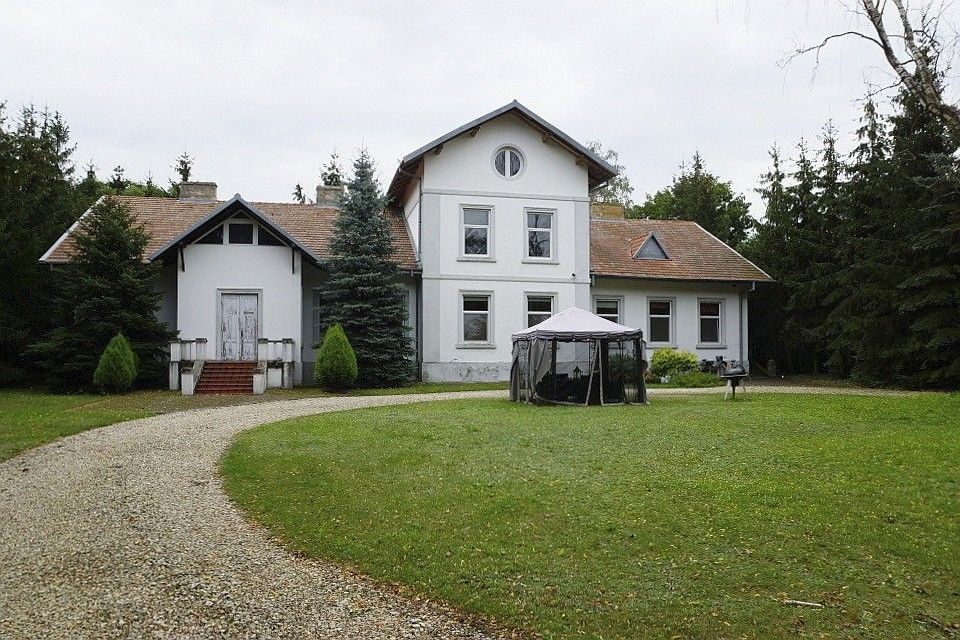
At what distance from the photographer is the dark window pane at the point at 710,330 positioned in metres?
27.7

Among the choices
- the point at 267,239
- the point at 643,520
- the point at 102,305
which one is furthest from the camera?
the point at 267,239

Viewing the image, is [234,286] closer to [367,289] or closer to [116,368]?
[367,289]

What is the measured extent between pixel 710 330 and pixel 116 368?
19381 millimetres

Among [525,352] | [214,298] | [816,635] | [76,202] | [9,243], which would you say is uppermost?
[76,202]

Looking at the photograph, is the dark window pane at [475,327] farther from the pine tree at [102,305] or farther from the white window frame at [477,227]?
the pine tree at [102,305]

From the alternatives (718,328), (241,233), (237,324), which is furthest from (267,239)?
(718,328)

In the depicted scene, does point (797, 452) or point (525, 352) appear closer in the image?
point (797, 452)

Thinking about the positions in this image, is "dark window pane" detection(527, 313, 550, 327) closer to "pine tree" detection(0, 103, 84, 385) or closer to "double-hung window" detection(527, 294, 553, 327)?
"double-hung window" detection(527, 294, 553, 327)

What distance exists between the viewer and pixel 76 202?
85.7 ft

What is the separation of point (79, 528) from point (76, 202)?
74.4 feet

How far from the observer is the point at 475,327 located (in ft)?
80.1

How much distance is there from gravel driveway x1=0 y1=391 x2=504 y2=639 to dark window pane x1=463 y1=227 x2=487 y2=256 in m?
15.9

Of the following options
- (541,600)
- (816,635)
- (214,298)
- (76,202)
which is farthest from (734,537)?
(76,202)

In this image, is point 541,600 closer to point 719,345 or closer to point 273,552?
point 273,552
